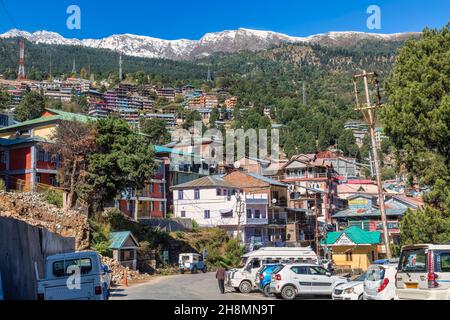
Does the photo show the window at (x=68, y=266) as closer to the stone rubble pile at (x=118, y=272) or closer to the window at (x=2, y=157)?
the stone rubble pile at (x=118, y=272)

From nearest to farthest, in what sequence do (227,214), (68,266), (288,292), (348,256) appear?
(68,266)
(288,292)
(348,256)
(227,214)

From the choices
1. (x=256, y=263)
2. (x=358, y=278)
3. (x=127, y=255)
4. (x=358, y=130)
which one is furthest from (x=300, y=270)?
(x=358, y=130)

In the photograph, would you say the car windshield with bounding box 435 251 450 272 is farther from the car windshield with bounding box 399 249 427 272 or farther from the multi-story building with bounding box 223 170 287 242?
the multi-story building with bounding box 223 170 287 242

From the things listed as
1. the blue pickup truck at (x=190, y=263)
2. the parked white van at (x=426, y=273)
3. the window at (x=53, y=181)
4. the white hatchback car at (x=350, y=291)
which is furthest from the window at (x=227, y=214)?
the parked white van at (x=426, y=273)

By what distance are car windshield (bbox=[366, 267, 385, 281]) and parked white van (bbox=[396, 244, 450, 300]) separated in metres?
2.56

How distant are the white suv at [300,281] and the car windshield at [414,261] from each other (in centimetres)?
989

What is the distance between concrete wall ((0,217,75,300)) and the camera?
14.7 m

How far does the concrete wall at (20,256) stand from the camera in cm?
1468

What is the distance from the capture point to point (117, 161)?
167 ft

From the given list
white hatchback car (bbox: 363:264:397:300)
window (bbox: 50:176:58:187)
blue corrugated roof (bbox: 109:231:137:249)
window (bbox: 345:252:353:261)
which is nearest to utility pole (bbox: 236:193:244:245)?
window (bbox: 345:252:353:261)

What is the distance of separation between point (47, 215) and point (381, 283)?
88.6 ft

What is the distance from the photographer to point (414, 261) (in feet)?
47.0

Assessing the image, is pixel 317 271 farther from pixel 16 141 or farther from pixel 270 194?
pixel 270 194
